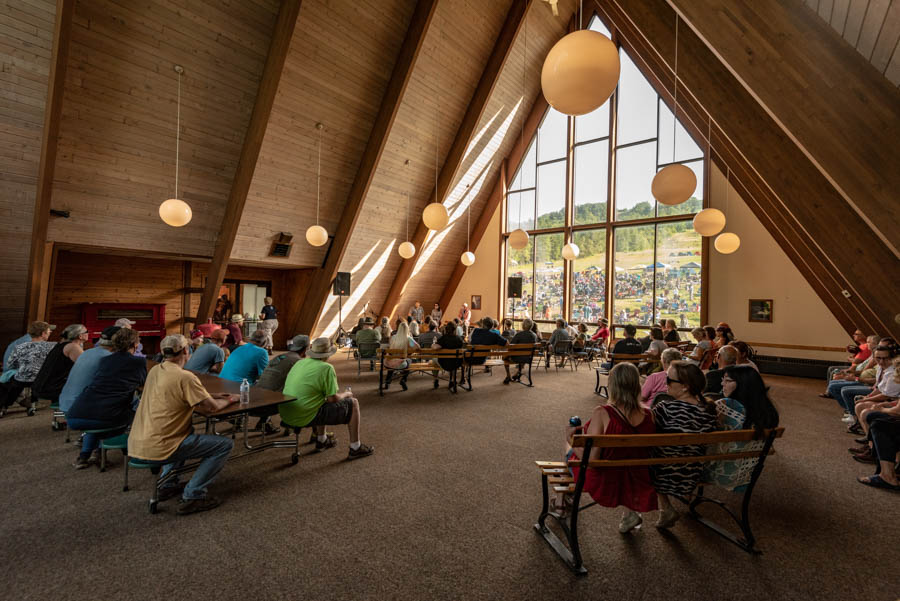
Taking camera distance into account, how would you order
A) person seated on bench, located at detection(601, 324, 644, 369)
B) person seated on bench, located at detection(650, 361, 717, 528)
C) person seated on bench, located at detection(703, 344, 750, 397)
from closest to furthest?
person seated on bench, located at detection(650, 361, 717, 528), person seated on bench, located at detection(703, 344, 750, 397), person seated on bench, located at detection(601, 324, 644, 369)

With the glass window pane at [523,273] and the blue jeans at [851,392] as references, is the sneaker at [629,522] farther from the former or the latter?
the glass window pane at [523,273]

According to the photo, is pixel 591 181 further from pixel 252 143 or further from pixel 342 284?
pixel 252 143

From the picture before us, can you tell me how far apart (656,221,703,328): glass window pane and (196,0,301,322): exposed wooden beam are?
31.7 ft

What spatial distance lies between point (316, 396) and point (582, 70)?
3279 millimetres

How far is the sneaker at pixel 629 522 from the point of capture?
104 inches

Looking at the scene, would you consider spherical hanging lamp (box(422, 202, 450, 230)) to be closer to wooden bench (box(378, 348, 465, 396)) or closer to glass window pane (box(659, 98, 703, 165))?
wooden bench (box(378, 348, 465, 396))

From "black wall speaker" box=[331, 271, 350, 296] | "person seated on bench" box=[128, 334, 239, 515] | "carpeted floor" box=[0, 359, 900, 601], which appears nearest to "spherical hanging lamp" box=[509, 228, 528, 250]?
"black wall speaker" box=[331, 271, 350, 296]

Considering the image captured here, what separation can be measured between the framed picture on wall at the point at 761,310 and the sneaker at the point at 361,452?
976cm

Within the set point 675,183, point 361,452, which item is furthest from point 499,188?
point 361,452

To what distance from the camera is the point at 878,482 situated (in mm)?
3479

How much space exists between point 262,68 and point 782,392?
1089cm

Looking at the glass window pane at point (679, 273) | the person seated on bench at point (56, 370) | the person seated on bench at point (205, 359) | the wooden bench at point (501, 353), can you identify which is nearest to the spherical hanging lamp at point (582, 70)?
the person seated on bench at point (205, 359)

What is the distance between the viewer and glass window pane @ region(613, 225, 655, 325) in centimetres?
1091

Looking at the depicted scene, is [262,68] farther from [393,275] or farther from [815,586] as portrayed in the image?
[815,586]
